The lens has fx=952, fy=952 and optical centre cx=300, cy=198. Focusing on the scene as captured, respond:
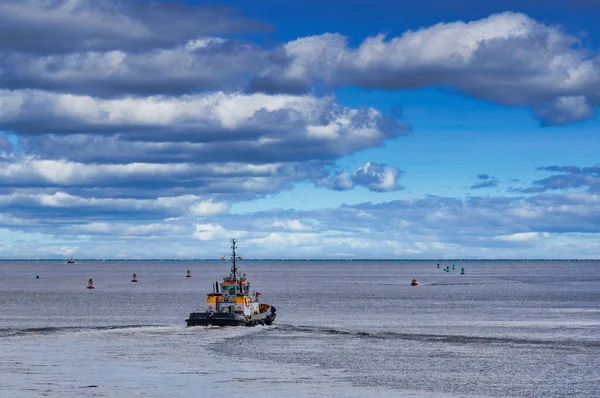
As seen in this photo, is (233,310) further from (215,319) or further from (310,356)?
(310,356)

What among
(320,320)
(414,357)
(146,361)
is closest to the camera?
(146,361)

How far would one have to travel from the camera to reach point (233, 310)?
10144 centimetres

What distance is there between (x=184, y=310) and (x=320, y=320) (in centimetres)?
3139

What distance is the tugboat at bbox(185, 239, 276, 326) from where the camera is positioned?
98.9m

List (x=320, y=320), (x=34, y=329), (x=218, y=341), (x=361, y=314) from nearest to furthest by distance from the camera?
1. (x=218, y=341)
2. (x=34, y=329)
3. (x=320, y=320)
4. (x=361, y=314)

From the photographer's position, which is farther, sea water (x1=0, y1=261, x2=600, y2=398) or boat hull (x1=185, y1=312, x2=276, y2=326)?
boat hull (x1=185, y1=312, x2=276, y2=326)

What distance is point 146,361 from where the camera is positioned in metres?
68.6

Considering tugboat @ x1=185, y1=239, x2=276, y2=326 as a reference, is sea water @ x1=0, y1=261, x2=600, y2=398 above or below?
below

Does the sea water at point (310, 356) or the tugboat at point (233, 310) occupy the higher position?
the tugboat at point (233, 310)

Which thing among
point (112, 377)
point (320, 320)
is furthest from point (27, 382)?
point (320, 320)

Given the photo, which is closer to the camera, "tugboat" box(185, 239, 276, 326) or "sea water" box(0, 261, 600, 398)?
"sea water" box(0, 261, 600, 398)

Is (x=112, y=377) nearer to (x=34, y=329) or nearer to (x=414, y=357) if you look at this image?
(x=414, y=357)

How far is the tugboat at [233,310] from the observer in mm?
98938

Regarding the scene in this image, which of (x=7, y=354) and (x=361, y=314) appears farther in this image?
(x=361, y=314)
